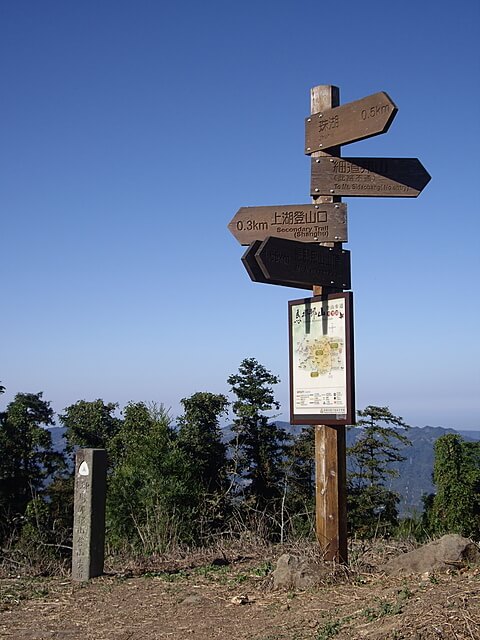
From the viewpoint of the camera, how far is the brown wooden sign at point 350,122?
635 cm

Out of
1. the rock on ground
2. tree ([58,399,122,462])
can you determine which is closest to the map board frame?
the rock on ground

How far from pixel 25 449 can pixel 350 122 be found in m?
23.4

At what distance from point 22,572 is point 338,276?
4.51 m

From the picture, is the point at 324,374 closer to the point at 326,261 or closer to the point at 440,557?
the point at 326,261

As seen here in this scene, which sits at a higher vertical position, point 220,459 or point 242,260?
point 242,260

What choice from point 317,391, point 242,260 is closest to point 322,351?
point 317,391

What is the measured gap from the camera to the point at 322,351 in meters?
6.33

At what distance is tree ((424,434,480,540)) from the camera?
17109 millimetres

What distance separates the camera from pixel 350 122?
6.52 m

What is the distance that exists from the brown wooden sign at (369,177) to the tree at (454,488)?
37.9ft

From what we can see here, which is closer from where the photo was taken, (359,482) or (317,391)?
(317,391)

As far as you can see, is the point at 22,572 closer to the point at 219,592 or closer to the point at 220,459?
the point at 219,592

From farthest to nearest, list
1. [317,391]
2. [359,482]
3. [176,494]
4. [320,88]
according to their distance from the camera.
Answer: [359,482], [176,494], [320,88], [317,391]

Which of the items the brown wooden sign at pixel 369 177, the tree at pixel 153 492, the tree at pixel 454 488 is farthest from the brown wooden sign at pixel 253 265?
the tree at pixel 454 488
